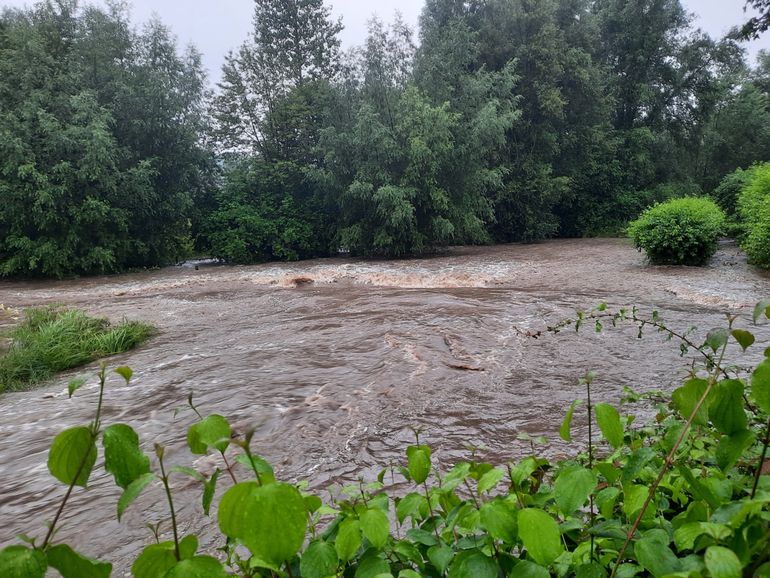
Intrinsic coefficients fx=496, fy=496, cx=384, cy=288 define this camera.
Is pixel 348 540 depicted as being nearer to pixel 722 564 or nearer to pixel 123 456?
pixel 123 456

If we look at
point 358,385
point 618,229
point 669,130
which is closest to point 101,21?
point 358,385

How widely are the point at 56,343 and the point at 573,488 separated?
285 inches

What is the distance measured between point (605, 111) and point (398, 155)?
1285cm

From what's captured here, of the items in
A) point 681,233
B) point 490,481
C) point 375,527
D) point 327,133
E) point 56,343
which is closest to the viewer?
point 375,527

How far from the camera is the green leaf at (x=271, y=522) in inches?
23.5

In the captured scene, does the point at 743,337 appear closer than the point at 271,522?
No

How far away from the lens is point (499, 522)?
0.89 metres

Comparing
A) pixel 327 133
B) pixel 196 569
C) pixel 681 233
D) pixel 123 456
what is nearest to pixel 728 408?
pixel 196 569

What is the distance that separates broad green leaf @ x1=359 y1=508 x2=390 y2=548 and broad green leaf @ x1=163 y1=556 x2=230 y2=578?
12.1 inches

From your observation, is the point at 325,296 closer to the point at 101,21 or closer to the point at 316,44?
the point at 101,21

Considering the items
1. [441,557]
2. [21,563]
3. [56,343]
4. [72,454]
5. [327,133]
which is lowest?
[56,343]

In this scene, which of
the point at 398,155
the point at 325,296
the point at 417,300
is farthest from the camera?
the point at 398,155

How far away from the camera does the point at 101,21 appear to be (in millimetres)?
16703

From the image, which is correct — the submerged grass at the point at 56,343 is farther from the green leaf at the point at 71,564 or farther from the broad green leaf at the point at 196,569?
the broad green leaf at the point at 196,569
